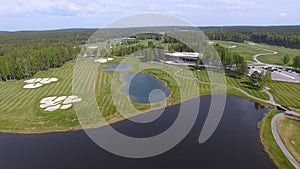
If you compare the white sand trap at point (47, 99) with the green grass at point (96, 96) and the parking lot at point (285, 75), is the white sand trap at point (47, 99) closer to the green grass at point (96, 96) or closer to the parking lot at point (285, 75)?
the green grass at point (96, 96)

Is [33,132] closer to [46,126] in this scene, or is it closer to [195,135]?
[46,126]

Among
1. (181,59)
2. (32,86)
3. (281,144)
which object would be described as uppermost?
(181,59)

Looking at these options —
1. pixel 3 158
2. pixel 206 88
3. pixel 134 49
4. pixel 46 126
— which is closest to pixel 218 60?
pixel 206 88

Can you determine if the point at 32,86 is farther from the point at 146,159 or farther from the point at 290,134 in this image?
the point at 290,134

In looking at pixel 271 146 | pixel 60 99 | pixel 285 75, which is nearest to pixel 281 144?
pixel 271 146

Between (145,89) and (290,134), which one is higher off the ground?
(145,89)

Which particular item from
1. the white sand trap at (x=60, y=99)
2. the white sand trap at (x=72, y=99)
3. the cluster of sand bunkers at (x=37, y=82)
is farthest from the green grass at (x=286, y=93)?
the cluster of sand bunkers at (x=37, y=82)

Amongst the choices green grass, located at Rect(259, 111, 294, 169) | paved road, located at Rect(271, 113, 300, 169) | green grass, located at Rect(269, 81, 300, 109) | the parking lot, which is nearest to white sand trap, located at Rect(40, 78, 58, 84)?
green grass, located at Rect(259, 111, 294, 169)
